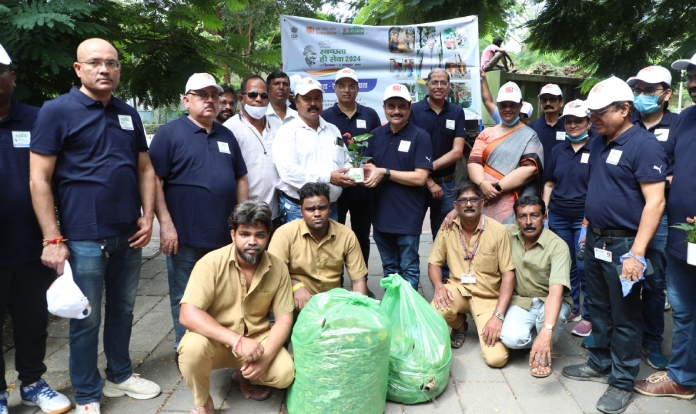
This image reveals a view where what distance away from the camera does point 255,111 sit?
4465mm

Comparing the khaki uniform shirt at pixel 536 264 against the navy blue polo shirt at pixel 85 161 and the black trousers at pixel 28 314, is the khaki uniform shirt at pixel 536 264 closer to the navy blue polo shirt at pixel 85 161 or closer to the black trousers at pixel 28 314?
the navy blue polo shirt at pixel 85 161

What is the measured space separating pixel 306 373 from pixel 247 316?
0.58 m

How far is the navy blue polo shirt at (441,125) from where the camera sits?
509cm

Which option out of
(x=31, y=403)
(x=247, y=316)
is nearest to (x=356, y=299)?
(x=247, y=316)

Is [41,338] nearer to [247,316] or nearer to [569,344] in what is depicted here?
[247,316]

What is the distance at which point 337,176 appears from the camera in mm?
4258

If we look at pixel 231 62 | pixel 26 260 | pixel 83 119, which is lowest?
pixel 26 260

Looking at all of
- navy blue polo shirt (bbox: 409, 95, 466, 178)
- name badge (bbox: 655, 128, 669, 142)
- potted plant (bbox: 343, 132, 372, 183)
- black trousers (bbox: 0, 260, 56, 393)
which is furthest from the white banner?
black trousers (bbox: 0, 260, 56, 393)

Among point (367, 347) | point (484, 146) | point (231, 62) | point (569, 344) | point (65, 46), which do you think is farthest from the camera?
point (231, 62)

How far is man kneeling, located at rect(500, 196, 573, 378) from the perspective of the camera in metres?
3.90

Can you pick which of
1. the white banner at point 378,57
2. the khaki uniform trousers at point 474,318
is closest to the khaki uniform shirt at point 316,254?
the khaki uniform trousers at point 474,318

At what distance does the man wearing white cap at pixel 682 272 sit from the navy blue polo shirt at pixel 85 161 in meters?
3.49

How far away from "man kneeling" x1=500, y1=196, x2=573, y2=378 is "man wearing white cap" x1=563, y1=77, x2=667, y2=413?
1.19 ft

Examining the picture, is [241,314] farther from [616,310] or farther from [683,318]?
[683,318]
